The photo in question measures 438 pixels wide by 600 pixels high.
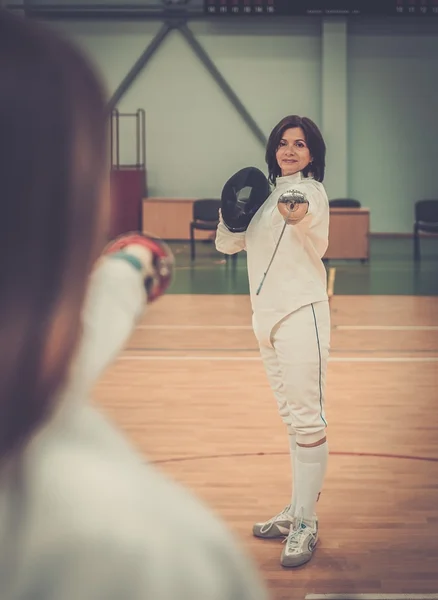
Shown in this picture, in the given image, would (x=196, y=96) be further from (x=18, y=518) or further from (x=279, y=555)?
(x=18, y=518)

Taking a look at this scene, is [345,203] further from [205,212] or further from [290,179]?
[290,179]

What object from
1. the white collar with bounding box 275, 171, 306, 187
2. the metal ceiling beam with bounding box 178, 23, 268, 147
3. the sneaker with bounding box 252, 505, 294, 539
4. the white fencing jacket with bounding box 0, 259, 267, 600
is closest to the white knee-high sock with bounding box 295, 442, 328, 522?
the sneaker with bounding box 252, 505, 294, 539

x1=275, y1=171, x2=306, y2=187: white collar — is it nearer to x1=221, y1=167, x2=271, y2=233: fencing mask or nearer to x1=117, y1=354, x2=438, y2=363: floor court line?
x1=221, y1=167, x2=271, y2=233: fencing mask

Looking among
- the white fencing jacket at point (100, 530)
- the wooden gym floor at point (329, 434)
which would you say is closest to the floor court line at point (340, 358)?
the wooden gym floor at point (329, 434)

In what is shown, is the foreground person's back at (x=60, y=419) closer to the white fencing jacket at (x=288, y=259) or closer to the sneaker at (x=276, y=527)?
the white fencing jacket at (x=288, y=259)

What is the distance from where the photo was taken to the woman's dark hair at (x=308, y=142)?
12.0 ft

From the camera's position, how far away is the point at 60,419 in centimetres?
62

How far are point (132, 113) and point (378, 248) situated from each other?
15.7ft

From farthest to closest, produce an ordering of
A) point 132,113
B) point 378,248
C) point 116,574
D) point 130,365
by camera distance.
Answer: point 132,113, point 378,248, point 130,365, point 116,574

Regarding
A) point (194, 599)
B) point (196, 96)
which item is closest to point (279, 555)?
point (194, 599)

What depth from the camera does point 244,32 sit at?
15.6 meters

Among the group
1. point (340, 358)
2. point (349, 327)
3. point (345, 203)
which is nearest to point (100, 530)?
point (340, 358)

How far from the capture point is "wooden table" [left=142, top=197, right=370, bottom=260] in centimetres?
1306

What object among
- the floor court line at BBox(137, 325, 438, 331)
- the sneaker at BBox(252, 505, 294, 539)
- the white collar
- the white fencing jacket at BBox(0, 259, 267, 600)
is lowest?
the sneaker at BBox(252, 505, 294, 539)
